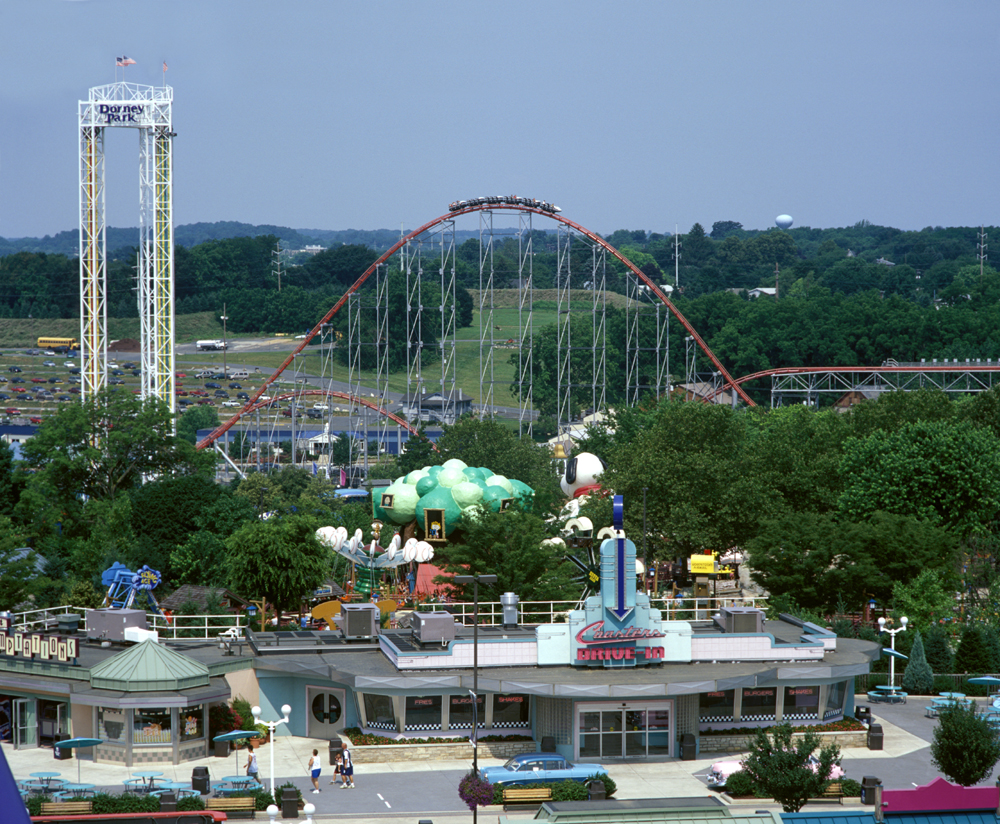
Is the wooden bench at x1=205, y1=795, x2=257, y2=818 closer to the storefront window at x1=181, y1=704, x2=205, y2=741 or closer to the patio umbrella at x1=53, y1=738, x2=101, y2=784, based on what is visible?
the patio umbrella at x1=53, y1=738, x2=101, y2=784

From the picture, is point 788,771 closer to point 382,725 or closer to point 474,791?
point 474,791

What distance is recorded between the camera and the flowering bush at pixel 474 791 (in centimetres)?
2950

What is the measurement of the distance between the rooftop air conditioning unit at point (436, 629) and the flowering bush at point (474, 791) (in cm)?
783

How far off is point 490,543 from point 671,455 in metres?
14.5

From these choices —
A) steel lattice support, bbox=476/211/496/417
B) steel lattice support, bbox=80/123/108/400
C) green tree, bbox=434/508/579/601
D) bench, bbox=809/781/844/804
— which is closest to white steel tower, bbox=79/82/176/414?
steel lattice support, bbox=80/123/108/400

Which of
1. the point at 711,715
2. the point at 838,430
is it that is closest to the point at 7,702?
the point at 711,715

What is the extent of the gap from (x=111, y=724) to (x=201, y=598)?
48.4 ft

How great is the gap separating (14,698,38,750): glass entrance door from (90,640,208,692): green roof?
2.60 meters

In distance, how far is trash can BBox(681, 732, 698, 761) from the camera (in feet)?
117

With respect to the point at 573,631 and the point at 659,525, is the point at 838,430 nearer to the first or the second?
the point at 659,525

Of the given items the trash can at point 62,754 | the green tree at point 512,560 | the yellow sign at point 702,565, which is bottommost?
the trash can at point 62,754

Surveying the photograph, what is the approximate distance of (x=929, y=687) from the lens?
42.8 m

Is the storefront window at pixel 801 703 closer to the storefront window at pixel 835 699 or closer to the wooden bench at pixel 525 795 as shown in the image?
the storefront window at pixel 835 699

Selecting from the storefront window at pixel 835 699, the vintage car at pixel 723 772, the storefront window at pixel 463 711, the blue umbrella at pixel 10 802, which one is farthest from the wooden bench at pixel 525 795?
the blue umbrella at pixel 10 802
